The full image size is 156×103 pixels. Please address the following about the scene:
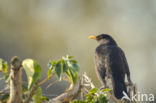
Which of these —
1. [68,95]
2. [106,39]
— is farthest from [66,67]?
[106,39]

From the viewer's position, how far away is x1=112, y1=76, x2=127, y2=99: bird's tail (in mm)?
3904

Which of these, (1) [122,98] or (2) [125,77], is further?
(2) [125,77]

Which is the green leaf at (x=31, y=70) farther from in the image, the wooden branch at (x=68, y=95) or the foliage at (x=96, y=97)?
the foliage at (x=96, y=97)

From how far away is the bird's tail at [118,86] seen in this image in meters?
3.90

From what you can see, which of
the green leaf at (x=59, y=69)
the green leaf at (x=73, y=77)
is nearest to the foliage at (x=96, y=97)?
the green leaf at (x=73, y=77)

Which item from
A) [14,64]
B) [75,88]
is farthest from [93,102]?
[14,64]

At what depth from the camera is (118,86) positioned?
4023mm

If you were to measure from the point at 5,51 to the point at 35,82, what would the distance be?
237 inches

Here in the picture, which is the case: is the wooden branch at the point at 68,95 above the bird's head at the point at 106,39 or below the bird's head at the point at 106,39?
below

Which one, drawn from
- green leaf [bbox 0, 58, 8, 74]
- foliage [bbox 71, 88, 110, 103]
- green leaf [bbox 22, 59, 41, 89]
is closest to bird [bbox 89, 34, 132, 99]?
foliage [bbox 71, 88, 110, 103]

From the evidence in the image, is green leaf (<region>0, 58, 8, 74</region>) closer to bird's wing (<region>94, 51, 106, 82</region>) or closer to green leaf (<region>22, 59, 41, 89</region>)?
green leaf (<region>22, 59, 41, 89</region>)

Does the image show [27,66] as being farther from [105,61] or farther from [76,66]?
[105,61]

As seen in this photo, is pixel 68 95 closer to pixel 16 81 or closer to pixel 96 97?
pixel 96 97

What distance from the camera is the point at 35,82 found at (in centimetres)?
178
